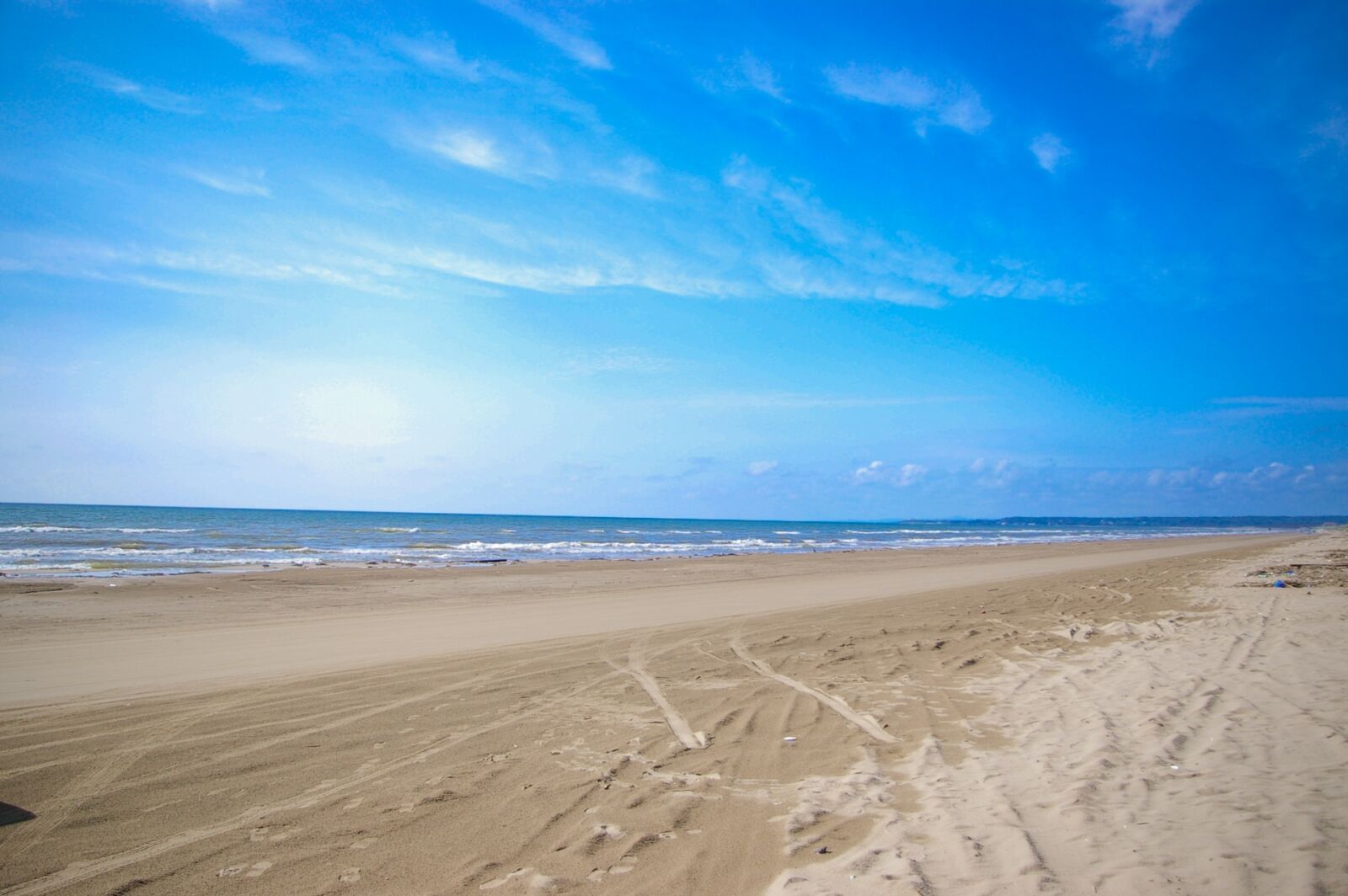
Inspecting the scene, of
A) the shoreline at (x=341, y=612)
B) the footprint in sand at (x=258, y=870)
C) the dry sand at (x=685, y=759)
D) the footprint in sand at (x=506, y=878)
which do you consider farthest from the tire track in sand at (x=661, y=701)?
the footprint in sand at (x=258, y=870)

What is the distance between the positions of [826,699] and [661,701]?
1.70m

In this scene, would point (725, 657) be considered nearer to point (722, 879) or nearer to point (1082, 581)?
point (722, 879)

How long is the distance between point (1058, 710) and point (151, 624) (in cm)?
1434

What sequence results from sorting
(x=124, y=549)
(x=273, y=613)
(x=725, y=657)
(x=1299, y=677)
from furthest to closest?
(x=124, y=549), (x=273, y=613), (x=725, y=657), (x=1299, y=677)

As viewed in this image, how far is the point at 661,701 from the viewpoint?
23.0 feet

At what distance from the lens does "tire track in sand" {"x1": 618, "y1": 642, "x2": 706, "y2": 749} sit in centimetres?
569

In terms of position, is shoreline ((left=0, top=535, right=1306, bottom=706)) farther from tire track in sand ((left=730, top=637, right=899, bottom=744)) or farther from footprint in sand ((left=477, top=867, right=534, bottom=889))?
footprint in sand ((left=477, top=867, right=534, bottom=889))

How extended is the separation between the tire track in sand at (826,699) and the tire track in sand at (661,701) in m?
1.35

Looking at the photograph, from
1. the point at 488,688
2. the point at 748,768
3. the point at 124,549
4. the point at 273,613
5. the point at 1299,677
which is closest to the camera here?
the point at 748,768

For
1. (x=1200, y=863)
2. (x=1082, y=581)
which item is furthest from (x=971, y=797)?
(x=1082, y=581)

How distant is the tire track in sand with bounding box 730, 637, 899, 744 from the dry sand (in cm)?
4

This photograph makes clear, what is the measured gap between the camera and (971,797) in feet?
14.2

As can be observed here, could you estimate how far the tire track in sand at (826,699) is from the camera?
582cm

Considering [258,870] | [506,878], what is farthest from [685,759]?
[258,870]
